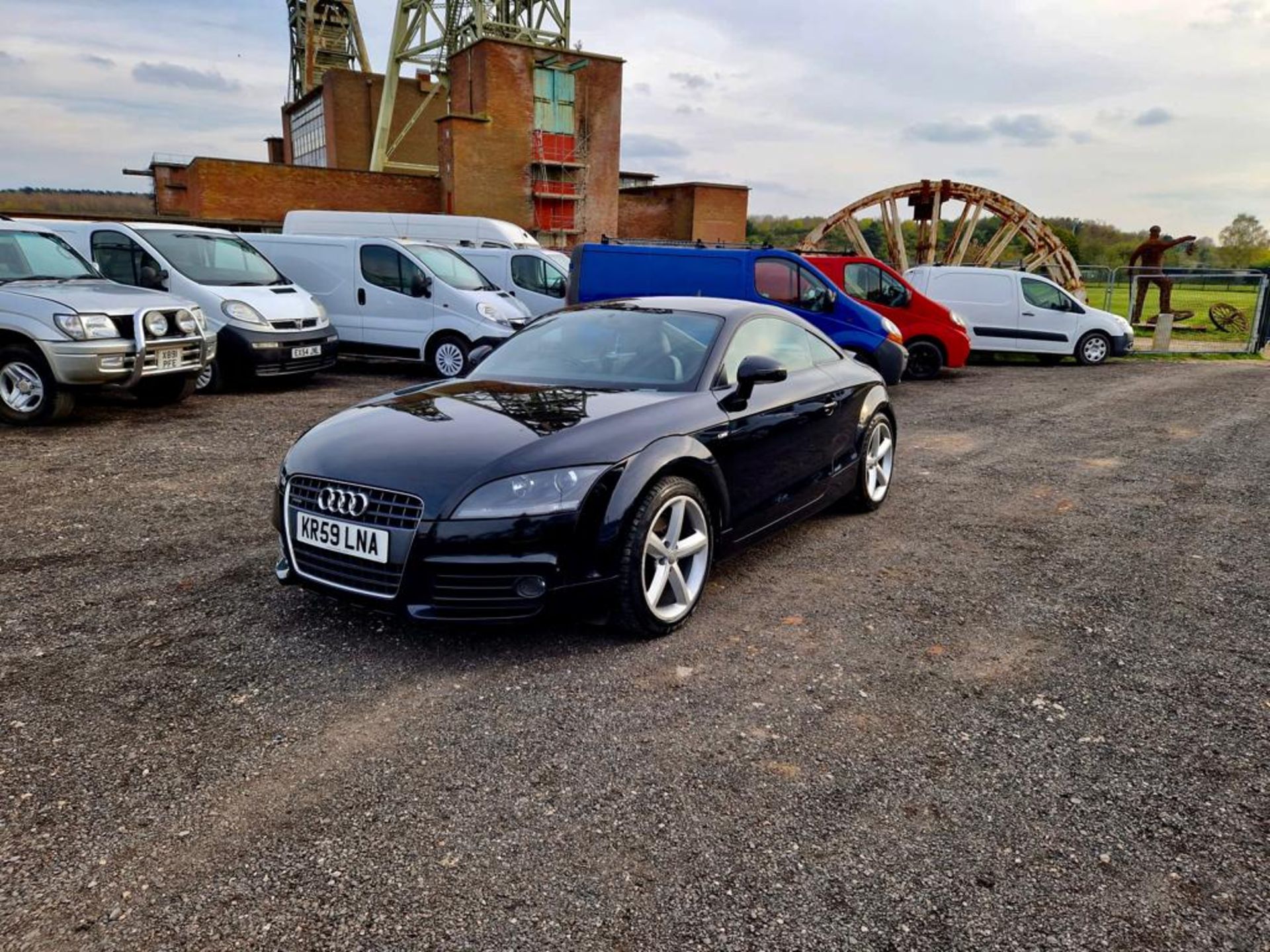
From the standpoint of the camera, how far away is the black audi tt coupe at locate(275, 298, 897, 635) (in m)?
3.48

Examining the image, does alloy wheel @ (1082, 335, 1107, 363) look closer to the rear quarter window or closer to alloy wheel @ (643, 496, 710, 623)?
the rear quarter window

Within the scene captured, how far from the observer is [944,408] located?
36.3 ft

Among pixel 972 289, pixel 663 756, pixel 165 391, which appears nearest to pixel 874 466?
pixel 663 756

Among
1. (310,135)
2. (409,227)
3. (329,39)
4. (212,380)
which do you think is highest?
(329,39)

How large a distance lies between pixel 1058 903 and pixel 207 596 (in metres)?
3.81

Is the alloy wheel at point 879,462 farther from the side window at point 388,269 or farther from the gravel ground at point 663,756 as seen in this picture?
the side window at point 388,269

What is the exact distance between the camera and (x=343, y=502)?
12.0ft

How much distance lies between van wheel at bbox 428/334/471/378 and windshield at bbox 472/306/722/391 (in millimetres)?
6953

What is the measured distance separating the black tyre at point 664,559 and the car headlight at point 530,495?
0.29 meters

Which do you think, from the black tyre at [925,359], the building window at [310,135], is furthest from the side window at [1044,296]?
the building window at [310,135]

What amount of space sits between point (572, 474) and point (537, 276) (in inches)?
468

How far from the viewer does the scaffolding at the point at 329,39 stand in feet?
147

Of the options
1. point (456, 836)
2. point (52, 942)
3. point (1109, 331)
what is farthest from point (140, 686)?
point (1109, 331)

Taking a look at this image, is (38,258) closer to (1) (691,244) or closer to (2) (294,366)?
(2) (294,366)
